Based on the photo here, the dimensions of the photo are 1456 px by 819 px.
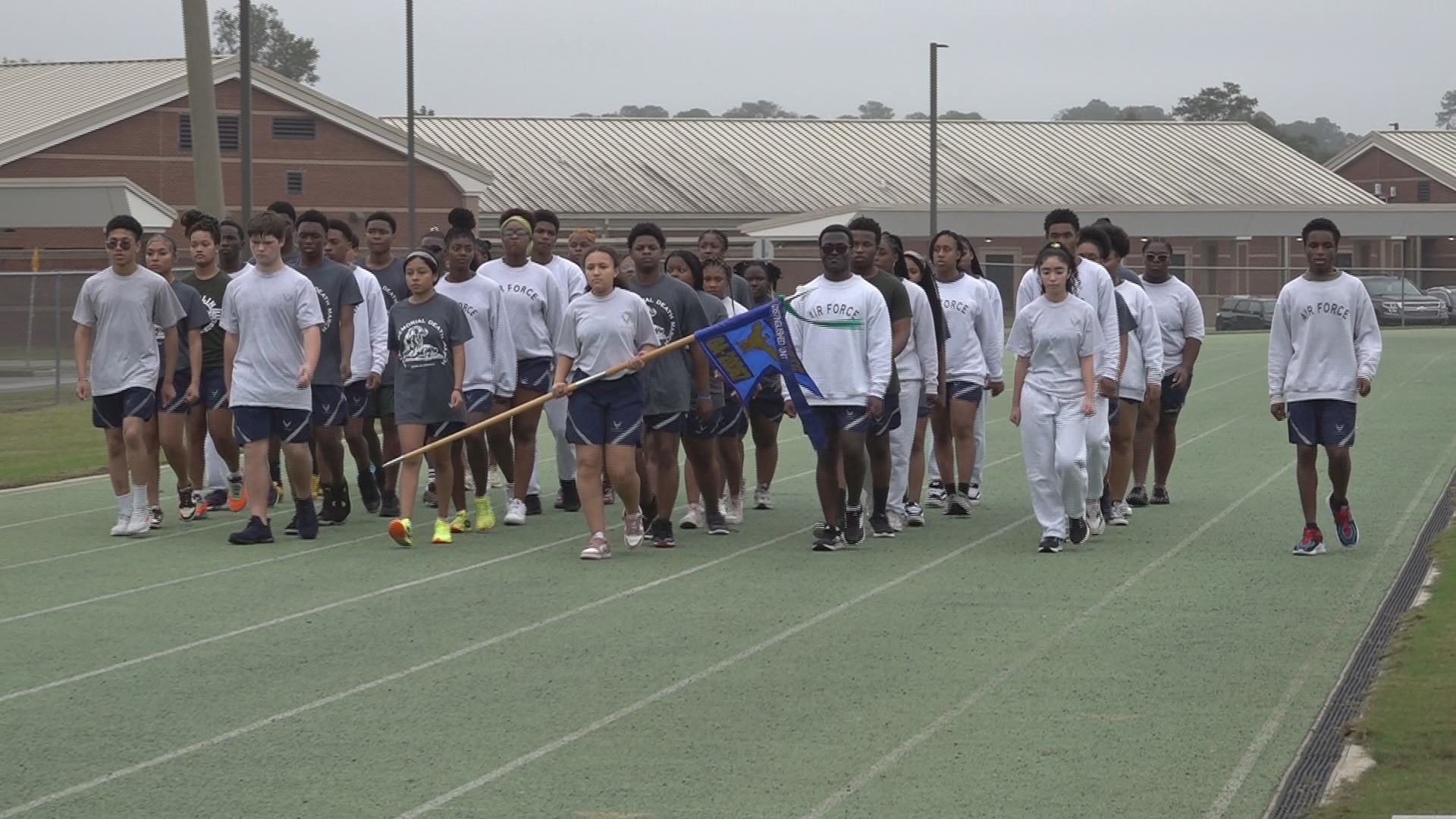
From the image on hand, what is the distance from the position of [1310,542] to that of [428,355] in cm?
576

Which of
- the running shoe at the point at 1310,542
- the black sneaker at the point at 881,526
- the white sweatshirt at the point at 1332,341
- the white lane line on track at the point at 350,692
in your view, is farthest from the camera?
the black sneaker at the point at 881,526

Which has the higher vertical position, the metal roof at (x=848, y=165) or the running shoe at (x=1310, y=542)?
the metal roof at (x=848, y=165)

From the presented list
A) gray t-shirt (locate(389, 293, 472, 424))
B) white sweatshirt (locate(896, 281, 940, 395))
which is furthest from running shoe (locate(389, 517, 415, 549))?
white sweatshirt (locate(896, 281, 940, 395))

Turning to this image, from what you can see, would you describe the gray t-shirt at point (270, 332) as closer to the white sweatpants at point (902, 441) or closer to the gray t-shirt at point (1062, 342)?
the white sweatpants at point (902, 441)

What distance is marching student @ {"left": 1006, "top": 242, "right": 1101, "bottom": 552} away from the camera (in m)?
12.7

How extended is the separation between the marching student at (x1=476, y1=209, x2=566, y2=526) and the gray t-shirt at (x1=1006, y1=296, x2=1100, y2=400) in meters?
3.62

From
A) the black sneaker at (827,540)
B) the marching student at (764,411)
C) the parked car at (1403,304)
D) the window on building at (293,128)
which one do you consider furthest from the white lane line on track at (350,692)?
the window on building at (293,128)

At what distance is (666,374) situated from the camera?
13078 millimetres

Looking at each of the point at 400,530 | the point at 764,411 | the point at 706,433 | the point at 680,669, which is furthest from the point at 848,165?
the point at 680,669

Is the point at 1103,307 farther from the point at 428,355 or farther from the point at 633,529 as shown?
the point at 428,355

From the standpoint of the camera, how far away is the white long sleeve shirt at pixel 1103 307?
13.1m

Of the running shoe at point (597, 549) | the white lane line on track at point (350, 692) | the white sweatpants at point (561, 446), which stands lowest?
the white lane line on track at point (350, 692)

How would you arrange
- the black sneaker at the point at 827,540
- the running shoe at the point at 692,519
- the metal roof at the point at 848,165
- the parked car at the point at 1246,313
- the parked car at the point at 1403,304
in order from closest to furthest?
the black sneaker at the point at 827,540 < the running shoe at the point at 692,519 < the parked car at the point at 1246,313 < the parked car at the point at 1403,304 < the metal roof at the point at 848,165

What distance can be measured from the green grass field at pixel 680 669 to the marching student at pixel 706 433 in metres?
0.26
